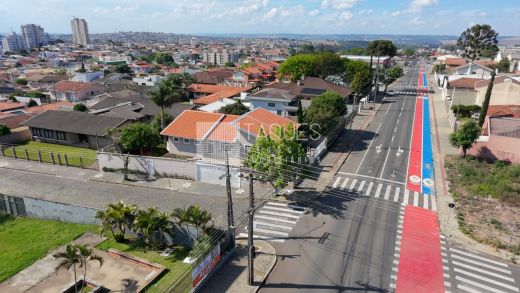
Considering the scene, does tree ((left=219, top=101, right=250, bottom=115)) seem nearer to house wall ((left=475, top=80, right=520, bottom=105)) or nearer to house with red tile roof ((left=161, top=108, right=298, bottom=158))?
house with red tile roof ((left=161, top=108, right=298, bottom=158))

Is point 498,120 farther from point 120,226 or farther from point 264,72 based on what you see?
point 264,72

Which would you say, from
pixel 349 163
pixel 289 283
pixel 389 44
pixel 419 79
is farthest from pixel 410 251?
pixel 419 79

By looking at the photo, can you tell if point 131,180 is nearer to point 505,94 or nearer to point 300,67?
point 300,67

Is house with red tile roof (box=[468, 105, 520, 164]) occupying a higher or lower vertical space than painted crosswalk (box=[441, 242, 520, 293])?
higher

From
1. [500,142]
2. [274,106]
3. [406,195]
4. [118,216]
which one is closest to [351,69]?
[274,106]

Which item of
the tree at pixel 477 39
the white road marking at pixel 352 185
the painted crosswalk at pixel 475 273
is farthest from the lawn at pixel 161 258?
the tree at pixel 477 39

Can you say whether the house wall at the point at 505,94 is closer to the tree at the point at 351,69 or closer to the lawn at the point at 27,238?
the tree at the point at 351,69

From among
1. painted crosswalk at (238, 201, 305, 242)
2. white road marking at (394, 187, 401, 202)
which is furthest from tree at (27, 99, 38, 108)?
white road marking at (394, 187, 401, 202)
